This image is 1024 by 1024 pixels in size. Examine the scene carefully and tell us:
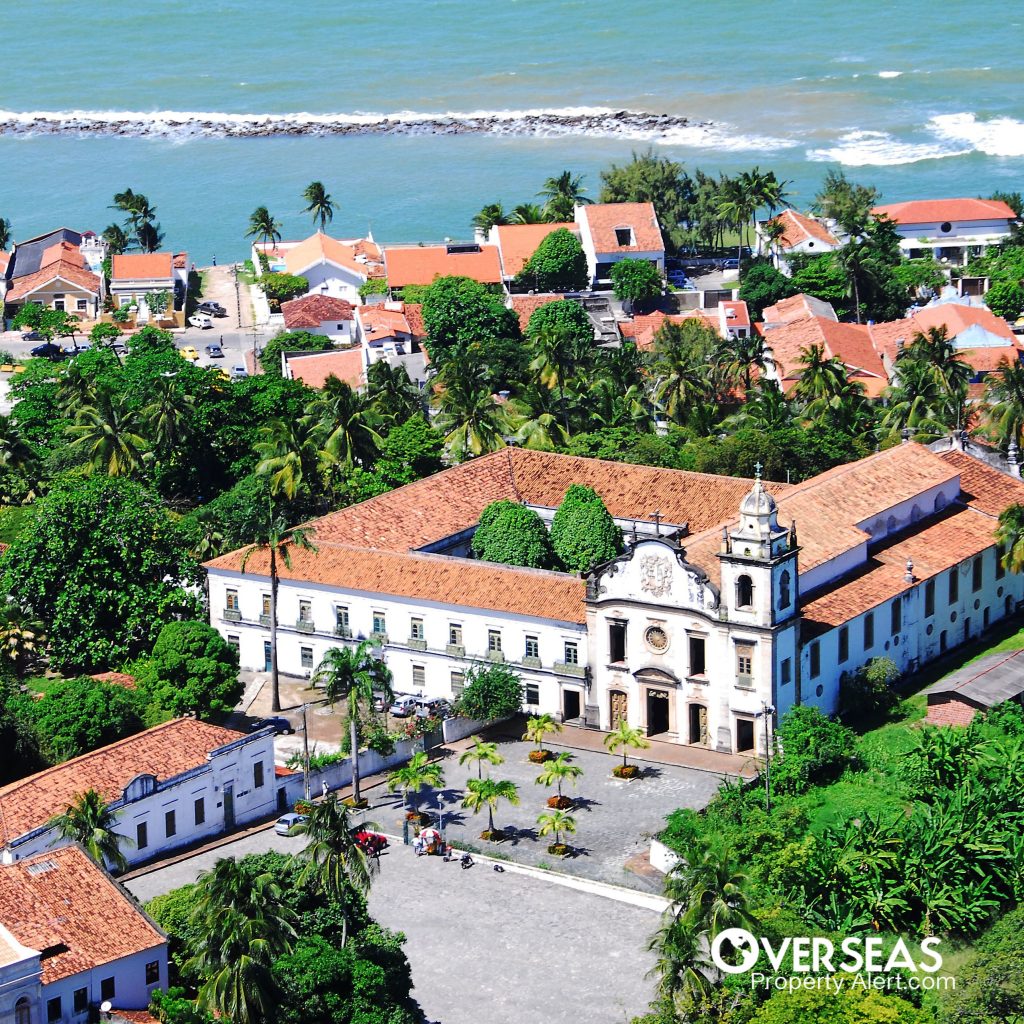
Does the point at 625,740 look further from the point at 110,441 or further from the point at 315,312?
the point at 315,312

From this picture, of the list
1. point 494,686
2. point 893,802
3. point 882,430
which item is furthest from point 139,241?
point 893,802

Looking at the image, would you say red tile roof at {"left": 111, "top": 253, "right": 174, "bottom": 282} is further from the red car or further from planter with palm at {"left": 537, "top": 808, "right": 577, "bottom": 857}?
planter with palm at {"left": 537, "top": 808, "right": 577, "bottom": 857}

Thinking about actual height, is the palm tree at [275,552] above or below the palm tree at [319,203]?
below

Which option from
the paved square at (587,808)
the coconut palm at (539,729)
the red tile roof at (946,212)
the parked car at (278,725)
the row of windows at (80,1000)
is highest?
the red tile roof at (946,212)

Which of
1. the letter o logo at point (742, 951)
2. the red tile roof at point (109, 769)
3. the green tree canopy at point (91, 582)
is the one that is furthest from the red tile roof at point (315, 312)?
the letter o logo at point (742, 951)

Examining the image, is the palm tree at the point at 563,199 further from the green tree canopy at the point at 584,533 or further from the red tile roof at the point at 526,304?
the green tree canopy at the point at 584,533

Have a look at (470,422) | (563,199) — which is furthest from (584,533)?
(563,199)

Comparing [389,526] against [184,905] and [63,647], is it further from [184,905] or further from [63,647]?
[184,905]
